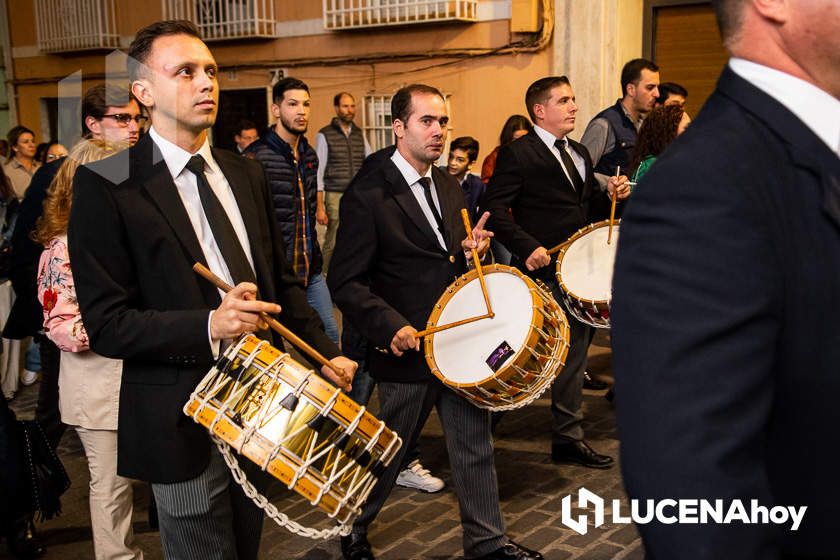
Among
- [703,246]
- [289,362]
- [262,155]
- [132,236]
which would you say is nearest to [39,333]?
[262,155]

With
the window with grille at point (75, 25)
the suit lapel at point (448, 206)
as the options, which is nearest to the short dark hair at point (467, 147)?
the suit lapel at point (448, 206)

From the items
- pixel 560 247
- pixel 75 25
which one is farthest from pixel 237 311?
pixel 75 25

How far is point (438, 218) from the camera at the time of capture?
13.8 ft

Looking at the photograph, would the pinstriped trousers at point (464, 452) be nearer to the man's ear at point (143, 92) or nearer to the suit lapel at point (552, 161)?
the man's ear at point (143, 92)

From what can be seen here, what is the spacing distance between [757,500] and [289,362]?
5.16 feet

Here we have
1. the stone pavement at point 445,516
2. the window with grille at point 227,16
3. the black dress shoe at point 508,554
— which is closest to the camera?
the black dress shoe at point 508,554

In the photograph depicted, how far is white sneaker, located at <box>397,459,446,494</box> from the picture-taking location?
5.07m

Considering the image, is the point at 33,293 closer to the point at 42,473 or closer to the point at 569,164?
the point at 42,473

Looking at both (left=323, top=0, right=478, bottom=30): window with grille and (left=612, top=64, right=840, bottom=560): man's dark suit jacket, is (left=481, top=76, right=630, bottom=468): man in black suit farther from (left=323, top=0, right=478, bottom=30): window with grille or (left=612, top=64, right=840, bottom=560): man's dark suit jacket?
(left=323, top=0, right=478, bottom=30): window with grille

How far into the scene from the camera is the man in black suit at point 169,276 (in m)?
2.64

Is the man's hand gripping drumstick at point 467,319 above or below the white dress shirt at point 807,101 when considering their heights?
below

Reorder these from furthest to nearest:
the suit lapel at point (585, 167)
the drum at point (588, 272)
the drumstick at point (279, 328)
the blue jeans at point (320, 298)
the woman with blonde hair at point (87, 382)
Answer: the blue jeans at point (320, 298) < the suit lapel at point (585, 167) < the drum at point (588, 272) < the woman with blonde hair at point (87, 382) < the drumstick at point (279, 328)

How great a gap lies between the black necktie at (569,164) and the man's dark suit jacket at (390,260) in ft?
5.19

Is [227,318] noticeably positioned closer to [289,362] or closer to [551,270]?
[289,362]
